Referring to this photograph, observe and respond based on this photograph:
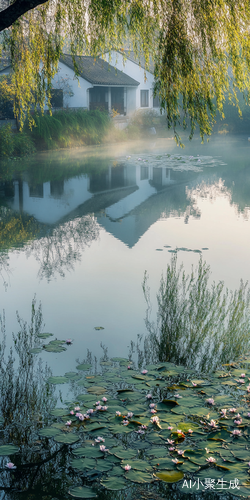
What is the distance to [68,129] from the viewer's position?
2916cm

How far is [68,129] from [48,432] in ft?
87.7

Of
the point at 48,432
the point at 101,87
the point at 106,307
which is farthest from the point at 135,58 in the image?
the point at 101,87

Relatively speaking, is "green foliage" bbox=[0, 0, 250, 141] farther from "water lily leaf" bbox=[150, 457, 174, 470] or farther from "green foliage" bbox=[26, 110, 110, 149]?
"green foliage" bbox=[26, 110, 110, 149]

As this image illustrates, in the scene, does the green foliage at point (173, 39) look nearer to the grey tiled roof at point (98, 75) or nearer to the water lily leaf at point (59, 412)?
the water lily leaf at point (59, 412)

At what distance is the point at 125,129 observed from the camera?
37406 millimetres

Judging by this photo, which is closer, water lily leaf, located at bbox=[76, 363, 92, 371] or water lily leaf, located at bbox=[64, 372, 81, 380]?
water lily leaf, located at bbox=[64, 372, 81, 380]

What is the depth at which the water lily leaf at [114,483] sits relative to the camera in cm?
332

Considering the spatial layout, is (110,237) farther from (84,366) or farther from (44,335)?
(84,366)

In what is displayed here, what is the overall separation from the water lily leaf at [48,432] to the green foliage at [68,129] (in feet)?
73.9

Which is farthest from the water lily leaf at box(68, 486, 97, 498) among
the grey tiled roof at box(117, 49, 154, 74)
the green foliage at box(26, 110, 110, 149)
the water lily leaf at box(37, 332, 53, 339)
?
the green foliage at box(26, 110, 110, 149)

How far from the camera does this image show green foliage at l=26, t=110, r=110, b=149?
27047 millimetres

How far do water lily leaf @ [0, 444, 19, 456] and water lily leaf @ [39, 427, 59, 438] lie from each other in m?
0.23

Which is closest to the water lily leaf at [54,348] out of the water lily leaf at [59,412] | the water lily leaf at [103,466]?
the water lily leaf at [59,412]

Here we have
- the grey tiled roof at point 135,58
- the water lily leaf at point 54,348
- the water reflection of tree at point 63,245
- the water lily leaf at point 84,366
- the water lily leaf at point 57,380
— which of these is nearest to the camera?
the water lily leaf at point 57,380
